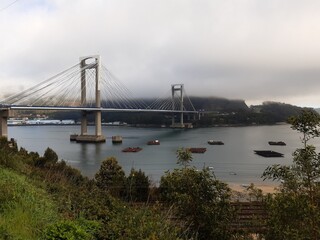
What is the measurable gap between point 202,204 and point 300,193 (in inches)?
50.1

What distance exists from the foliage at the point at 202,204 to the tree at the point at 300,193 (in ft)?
2.92

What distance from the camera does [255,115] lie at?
7694cm

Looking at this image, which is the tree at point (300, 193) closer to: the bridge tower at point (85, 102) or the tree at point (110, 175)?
the tree at point (110, 175)

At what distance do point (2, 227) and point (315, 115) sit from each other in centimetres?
250

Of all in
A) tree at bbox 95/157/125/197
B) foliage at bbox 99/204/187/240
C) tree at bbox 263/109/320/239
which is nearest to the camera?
foliage at bbox 99/204/187/240

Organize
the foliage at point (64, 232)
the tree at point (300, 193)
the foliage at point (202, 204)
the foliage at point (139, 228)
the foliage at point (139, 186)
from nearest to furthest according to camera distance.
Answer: the foliage at point (64, 232) → the foliage at point (139, 228) → the tree at point (300, 193) → the foliage at point (202, 204) → the foliage at point (139, 186)

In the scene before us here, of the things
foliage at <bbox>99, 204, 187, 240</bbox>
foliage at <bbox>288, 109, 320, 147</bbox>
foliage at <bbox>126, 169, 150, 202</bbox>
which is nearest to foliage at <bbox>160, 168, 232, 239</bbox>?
foliage at <bbox>99, 204, 187, 240</bbox>

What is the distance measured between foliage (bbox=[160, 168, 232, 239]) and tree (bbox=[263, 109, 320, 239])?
0.89 metres

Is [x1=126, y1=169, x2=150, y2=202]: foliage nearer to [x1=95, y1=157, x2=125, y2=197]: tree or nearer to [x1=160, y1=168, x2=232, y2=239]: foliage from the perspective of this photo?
[x1=95, y1=157, x2=125, y2=197]: tree

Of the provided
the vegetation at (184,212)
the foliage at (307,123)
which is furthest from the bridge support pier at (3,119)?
the foliage at (307,123)

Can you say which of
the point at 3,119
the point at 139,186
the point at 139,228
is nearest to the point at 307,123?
the point at 139,228

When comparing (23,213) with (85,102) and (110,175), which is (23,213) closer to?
(110,175)

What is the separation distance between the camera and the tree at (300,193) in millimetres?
2977

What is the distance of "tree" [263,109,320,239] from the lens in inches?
117
